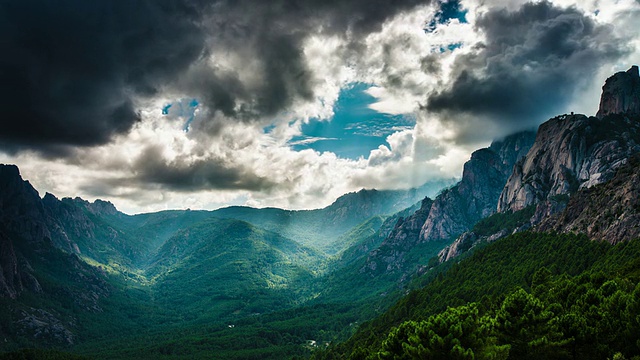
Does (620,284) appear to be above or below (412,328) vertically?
above

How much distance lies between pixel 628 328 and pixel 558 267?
475 feet

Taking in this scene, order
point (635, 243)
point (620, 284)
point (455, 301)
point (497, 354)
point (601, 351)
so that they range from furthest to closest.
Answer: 1. point (455, 301)
2. point (635, 243)
3. point (620, 284)
4. point (601, 351)
5. point (497, 354)

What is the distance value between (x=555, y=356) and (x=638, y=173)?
180762 millimetres

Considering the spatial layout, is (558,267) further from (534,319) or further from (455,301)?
(534,319)

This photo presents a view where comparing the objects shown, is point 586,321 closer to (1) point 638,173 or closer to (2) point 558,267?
(2) point 558,267

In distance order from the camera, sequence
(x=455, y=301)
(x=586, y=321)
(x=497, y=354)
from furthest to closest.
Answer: (x=455, y=301) → (x=586, y=321) → (x=497, y=354)

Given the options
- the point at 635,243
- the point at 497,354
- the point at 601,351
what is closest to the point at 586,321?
the point at 601,351

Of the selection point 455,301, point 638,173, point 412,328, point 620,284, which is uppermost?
point 638,173

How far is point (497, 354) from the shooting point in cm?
6038

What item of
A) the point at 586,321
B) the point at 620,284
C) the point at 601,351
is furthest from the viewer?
the point at 620,284

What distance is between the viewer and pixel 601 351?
64.5 meters

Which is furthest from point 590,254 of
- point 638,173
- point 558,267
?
point 638,173

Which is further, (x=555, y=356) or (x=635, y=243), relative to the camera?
(x=635, y=243)

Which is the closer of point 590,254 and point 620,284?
point 620,284
